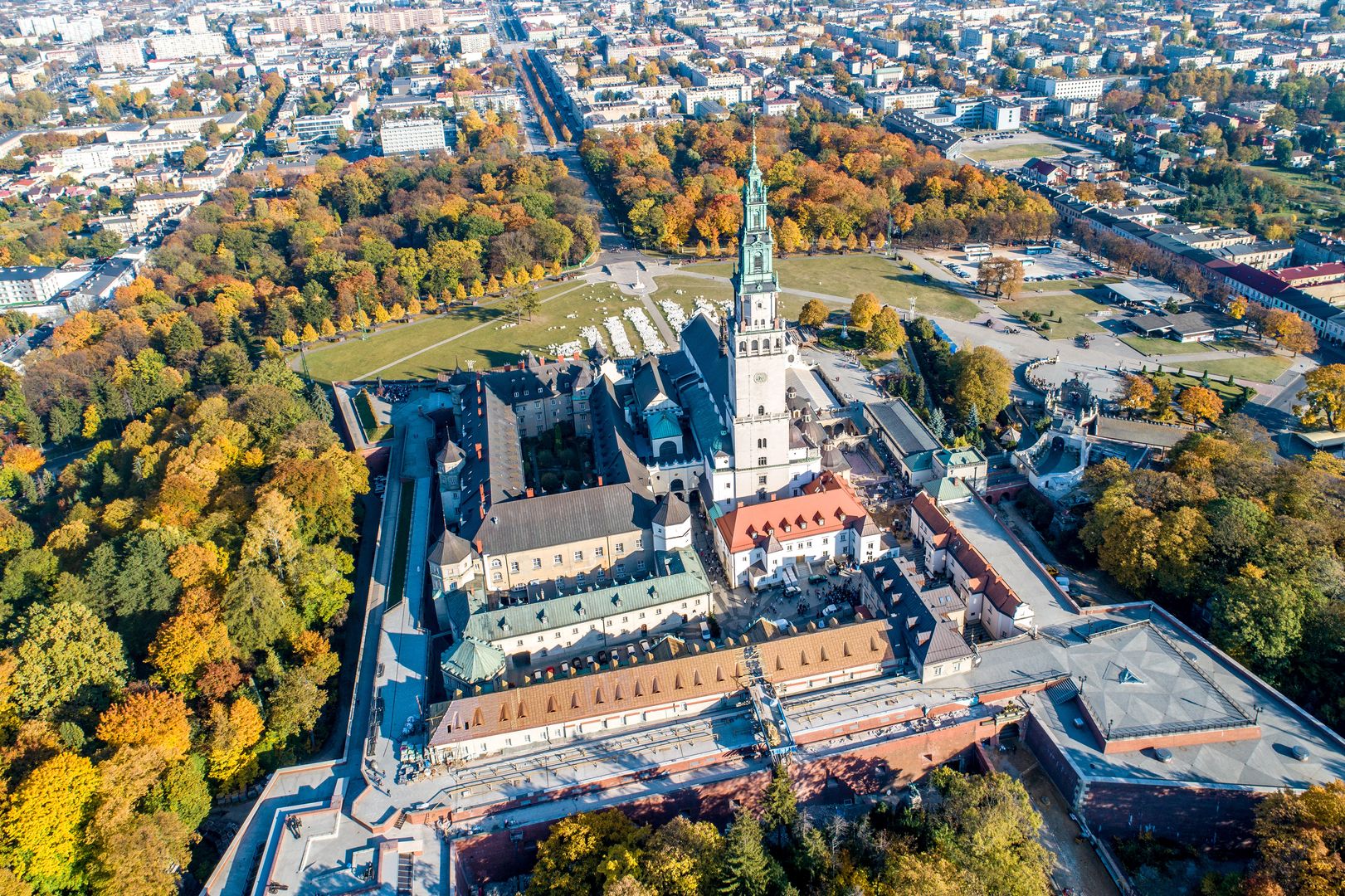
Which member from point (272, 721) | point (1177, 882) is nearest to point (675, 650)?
point (272, 721)

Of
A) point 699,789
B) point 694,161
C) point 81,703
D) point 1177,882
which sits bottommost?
point 1177,882

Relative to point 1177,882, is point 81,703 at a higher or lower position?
higher

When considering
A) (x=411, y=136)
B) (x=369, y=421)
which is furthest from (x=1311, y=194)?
(x=411, y=136)

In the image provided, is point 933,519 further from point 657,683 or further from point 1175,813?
point 657,683

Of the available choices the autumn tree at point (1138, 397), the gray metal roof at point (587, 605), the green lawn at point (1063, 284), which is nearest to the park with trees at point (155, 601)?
the gray metal roof at point (587, 605)

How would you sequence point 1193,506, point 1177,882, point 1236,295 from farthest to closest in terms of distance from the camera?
point 1236,295 < point 1193,506 < point 1177,882

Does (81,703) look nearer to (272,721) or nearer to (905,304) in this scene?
(272,721)

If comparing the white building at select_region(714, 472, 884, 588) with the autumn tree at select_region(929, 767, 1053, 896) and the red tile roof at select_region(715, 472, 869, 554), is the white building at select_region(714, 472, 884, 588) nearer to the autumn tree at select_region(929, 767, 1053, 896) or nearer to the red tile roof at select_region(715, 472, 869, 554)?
the red tile roof at select_region(715, 472, 869, 554)
